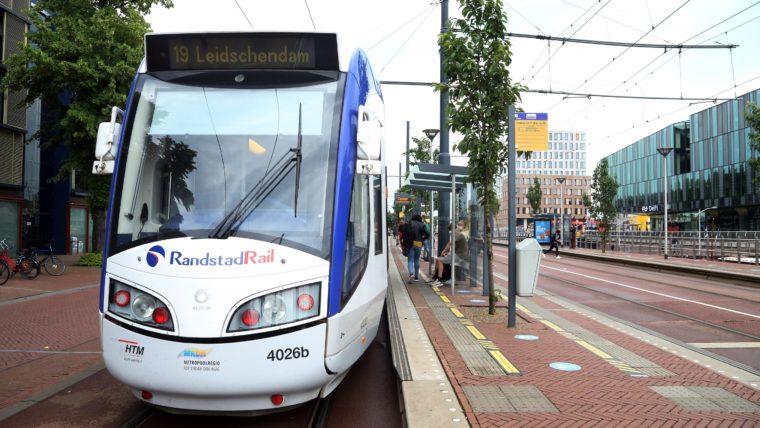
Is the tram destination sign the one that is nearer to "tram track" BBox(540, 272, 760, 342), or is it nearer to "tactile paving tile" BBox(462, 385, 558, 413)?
"tactile paving tile" BBox(462, 385, 558, 413)

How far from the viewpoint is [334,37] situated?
4.20 m

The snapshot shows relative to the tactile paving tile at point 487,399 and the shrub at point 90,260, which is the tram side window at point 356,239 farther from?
the shrub at point 90,260

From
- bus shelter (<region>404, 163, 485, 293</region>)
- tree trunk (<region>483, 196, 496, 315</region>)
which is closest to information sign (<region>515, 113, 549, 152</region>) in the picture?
tree trunk (<region>483, 196, 496, 315</region>)

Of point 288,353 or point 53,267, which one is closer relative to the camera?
point 288,353

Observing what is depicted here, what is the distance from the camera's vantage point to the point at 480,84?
8.98m

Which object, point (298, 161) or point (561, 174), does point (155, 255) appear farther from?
point (561, 174)

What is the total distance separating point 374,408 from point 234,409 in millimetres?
1593

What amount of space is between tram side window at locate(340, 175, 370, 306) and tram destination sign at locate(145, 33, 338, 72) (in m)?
0.99

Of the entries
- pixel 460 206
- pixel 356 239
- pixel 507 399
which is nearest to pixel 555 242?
pixel 460 206

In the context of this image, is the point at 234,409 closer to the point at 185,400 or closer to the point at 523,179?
the point at 185,400

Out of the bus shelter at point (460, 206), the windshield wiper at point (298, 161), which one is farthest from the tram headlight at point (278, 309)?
the bus shelter at point (460, 206)

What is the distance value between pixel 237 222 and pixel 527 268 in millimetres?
5011

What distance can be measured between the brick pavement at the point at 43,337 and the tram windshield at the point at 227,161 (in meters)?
2.51

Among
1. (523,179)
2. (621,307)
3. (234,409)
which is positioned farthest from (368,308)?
(523,179)
